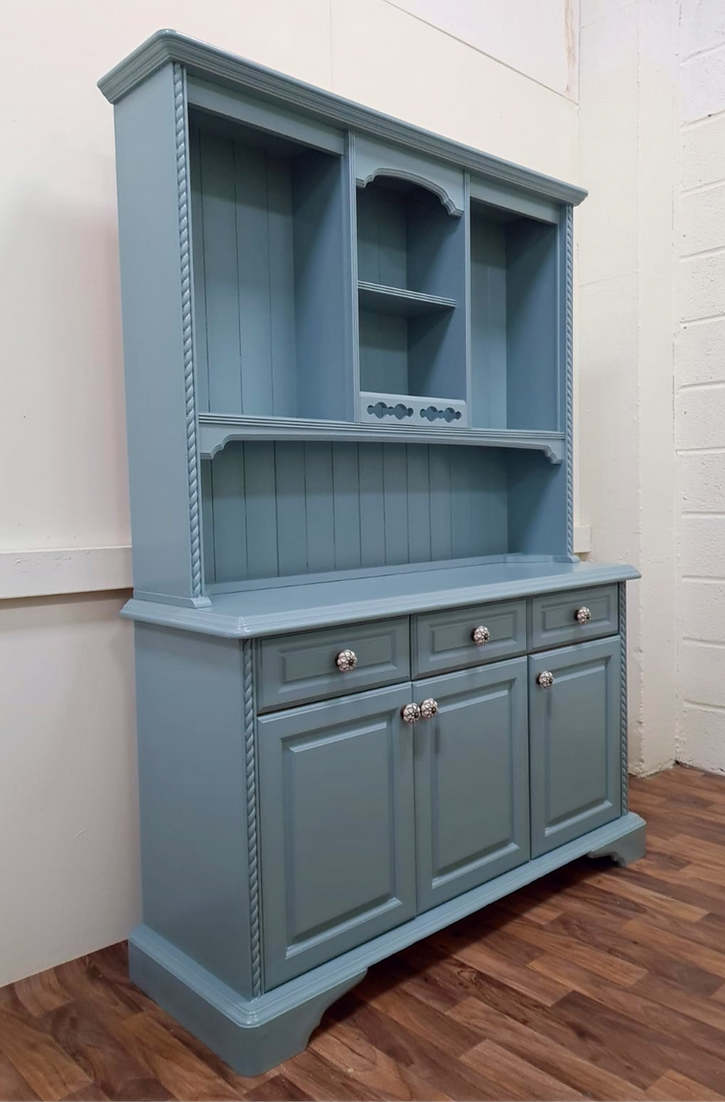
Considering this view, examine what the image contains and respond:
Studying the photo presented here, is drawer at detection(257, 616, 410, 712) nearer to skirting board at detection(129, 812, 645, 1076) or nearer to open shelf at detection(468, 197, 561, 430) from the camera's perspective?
skirting board at detection(129, 812, 645, 1076)

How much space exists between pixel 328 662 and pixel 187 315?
748mm

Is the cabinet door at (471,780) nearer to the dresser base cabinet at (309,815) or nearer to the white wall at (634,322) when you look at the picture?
the dresser base cabinet at (309,815)

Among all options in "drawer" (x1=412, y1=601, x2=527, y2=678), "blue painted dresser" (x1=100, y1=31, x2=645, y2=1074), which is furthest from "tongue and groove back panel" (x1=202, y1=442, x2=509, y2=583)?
"drawer" (x1=412, y1=601, x2=527, y2=678)

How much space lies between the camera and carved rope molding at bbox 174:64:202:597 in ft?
5.54

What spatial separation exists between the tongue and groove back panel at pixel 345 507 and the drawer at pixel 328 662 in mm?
456

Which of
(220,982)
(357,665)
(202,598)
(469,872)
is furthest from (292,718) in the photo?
(469,872)

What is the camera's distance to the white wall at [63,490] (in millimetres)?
1858

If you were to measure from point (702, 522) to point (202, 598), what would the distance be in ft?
6.95

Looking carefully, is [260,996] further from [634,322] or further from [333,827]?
[634,322]

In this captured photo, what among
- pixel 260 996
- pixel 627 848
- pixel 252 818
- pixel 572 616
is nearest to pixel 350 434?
pixel 572 616

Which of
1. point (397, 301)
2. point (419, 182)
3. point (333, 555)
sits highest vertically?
point (419, 182)

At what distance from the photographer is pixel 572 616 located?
229 centimetres

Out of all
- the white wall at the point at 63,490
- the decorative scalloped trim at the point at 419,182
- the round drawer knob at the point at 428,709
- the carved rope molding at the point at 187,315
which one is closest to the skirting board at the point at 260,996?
the white wall at the point at 63,490

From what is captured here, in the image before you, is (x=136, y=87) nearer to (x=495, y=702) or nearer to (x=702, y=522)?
(x=495, y=702)
